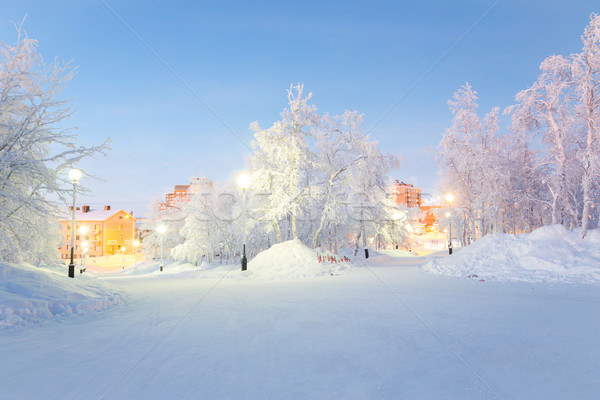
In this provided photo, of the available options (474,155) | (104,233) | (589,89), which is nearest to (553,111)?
(589,89)

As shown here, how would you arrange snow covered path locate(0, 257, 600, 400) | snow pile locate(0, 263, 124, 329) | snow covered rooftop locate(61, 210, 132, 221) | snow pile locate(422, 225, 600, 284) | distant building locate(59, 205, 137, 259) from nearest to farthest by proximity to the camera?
snow covered path locate(0, 257, 600, 400) → snow pile locate(0, 263, 124, 329) → snow pile locate(422, 225, 600, 284) → distant building locate(59, 205, 137, 259) → snow covered rooftop locate(61, 210, 132, 221)

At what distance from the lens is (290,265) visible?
1733 cm

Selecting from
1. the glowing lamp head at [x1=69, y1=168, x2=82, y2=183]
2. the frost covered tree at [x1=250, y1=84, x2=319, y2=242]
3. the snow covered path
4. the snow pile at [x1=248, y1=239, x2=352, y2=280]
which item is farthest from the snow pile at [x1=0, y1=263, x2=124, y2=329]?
the frost covered tree at [x1=250, y1=84, x2=319, y2=242]

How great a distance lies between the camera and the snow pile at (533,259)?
12.6 m

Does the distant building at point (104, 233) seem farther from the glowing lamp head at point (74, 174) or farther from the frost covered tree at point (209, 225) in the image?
the glowing lamp head at point (74, 174)

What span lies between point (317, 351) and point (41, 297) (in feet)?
24.0

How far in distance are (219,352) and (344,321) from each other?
2843mm

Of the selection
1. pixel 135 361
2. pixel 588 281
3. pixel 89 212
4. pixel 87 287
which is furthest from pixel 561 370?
pixel 89 212

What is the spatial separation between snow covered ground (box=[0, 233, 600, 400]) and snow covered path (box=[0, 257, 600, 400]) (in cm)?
2

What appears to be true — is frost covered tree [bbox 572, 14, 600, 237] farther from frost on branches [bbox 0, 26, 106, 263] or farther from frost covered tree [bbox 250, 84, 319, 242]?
frost on branches [bbox 0, 26, 106, 263]

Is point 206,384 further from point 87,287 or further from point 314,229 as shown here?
point 314,229

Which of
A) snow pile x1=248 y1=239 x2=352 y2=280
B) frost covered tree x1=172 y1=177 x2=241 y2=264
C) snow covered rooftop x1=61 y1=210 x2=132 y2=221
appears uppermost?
snow covered rooftop x1=61 y1=210 x2=132 y2=221

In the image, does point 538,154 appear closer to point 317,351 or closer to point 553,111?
point 553,111

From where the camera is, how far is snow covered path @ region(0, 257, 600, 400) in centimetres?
384
